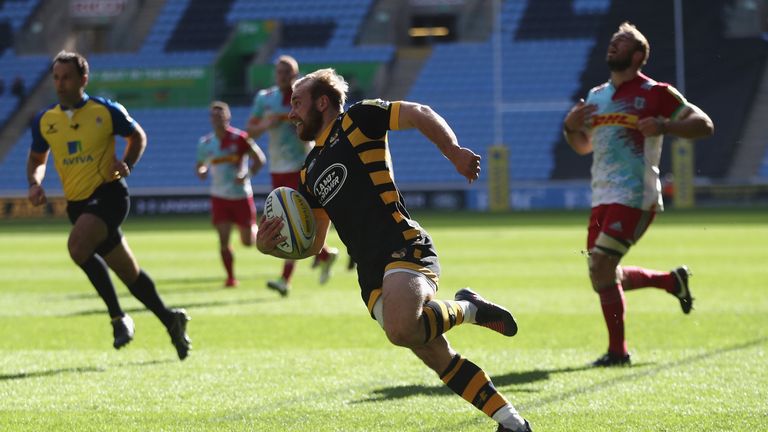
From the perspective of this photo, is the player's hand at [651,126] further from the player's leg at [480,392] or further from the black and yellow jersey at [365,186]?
the player's leg at [480,392]

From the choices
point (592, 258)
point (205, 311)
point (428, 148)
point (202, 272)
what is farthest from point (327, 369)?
point (428, 148)

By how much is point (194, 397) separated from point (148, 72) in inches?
1401

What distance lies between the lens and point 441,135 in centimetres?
522

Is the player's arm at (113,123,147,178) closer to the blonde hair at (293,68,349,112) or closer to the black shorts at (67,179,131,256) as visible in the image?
the black shorts at (67,179,131,256)

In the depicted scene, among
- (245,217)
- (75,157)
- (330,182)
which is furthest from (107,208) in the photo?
(245,217)

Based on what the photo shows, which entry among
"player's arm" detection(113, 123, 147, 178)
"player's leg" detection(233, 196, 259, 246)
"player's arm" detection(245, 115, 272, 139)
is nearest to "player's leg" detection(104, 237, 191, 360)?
"player's arm" detection(113, 123, 147, 178)

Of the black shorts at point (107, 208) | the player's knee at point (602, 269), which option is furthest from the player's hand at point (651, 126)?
the black shorts at point (107, 208)

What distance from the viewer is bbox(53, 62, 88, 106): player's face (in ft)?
28.2

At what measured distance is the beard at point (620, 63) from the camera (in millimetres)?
8047

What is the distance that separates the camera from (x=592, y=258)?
8188 millimetres

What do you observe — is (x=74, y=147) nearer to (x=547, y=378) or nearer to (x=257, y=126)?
(x=547, y=378)

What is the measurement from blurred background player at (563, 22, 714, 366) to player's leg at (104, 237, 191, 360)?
2858 mm

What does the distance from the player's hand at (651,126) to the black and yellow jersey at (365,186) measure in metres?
2.33

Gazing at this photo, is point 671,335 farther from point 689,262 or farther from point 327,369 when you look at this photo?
point 689,262
